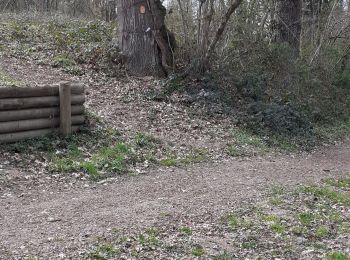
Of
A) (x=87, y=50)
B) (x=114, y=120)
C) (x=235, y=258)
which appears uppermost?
(x=87, y=50)

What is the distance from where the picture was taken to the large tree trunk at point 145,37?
15.6 meters

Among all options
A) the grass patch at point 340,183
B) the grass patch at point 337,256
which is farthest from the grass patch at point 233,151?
the grass patch at point 337,256

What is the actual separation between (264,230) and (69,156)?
412 cm

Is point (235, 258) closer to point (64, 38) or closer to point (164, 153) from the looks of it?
point (164, 153)

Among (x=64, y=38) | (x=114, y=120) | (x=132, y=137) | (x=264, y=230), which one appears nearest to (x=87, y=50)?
(x=64, y=38)

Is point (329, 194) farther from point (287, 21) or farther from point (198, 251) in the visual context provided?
point (287, 21)

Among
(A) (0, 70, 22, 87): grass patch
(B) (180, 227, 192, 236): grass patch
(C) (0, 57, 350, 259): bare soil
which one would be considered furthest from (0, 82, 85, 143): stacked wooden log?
(B) (180, 227, 192, 236): grass patch

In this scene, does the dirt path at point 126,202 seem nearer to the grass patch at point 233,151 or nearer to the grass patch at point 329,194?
the grass patch at point 233,151

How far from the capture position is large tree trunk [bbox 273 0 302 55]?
1798cm

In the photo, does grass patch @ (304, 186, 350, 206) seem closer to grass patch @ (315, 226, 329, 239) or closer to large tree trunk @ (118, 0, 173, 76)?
grass patch @ (315, 226, 329, 239)

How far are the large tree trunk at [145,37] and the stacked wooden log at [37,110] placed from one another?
5059 mm

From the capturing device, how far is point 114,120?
478 inches

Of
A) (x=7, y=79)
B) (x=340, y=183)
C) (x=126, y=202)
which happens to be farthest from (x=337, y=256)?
(x=7, y=79)

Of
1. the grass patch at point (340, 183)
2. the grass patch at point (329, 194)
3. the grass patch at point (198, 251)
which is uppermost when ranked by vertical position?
the grass patch at point (198, 251)
